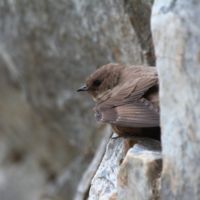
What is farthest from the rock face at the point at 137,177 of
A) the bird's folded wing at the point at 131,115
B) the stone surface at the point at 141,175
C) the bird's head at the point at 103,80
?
the bird's head at the point at 103,80

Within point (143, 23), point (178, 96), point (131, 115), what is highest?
point (178, 96)

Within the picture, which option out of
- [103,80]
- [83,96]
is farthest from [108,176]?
[83,96]

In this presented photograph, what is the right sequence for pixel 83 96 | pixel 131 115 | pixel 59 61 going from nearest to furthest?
pixel 131 115, pixel 59 61, pixel 83 96

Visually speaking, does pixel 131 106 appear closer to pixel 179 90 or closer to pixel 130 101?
pixel 130 101

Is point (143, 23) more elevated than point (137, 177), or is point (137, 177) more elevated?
Result: point (143, 23)

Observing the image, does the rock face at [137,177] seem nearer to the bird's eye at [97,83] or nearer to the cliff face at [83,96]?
the cliff face at [83,96]

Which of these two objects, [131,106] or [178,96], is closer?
[178,96]

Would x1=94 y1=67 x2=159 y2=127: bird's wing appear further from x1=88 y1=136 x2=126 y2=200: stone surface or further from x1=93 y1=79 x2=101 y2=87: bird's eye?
x1=93 y1=79 x2=101 y2=87: bird's eye

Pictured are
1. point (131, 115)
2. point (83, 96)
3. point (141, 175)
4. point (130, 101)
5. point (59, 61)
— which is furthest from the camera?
point (83, 96)
